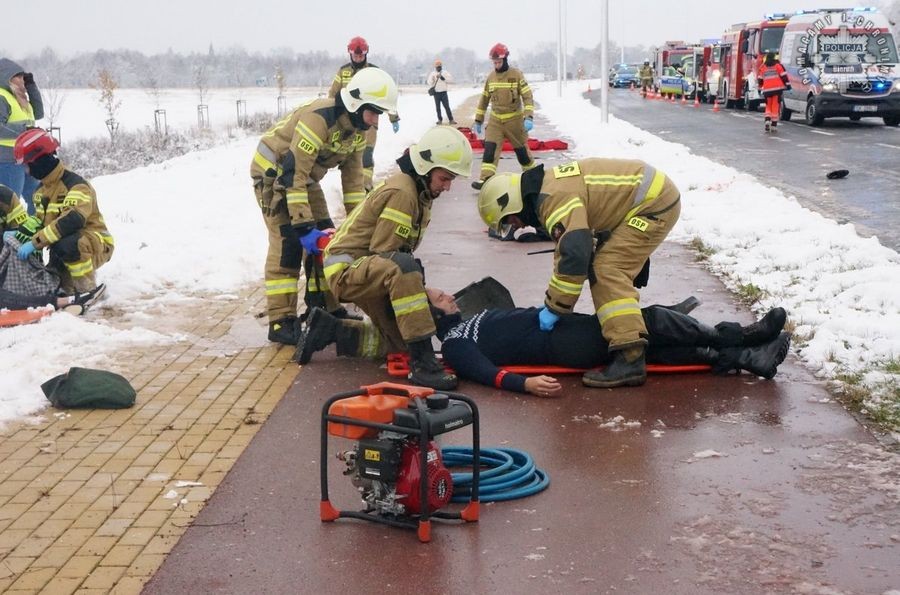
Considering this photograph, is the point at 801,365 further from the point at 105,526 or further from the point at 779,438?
the point at 105,526

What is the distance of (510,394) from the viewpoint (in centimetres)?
612

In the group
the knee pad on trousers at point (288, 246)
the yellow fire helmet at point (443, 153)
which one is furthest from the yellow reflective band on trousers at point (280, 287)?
the yellow fire helmet at point (443, 153)

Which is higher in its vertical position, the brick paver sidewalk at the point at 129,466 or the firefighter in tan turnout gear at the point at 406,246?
the firefighter in tan turnout gear at the point at 406,246

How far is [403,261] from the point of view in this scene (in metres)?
6.18

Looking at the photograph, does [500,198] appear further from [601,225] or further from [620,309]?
[620,309]

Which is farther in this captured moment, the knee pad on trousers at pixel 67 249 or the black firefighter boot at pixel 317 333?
the knee pad on trousers at pixel 67 249

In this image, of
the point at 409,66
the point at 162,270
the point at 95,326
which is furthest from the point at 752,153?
the point at 409,66

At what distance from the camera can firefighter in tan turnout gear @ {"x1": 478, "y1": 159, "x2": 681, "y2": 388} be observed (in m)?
6.00

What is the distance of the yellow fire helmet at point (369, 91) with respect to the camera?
23.2 feet

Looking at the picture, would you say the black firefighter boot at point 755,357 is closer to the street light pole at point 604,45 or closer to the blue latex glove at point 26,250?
the blue latex glove at point 26,250

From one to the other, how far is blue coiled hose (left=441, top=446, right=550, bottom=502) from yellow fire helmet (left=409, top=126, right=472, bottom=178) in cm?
170

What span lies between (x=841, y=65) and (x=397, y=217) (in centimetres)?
2280

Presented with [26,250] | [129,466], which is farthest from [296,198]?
[129,466]

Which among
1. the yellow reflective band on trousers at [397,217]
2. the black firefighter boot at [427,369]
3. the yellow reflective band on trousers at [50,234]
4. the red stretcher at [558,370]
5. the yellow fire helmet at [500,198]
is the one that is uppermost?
the yellow fire helmet at [500,198]
